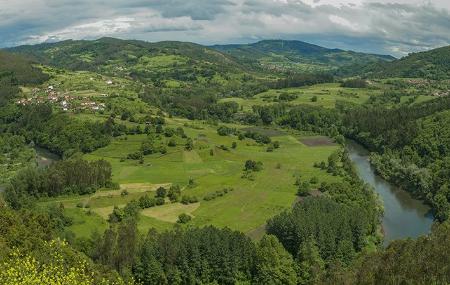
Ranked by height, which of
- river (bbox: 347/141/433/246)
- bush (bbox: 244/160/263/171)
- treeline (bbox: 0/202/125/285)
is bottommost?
river (bbox: 347/141/433/246)

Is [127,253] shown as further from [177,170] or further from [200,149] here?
[200,149]

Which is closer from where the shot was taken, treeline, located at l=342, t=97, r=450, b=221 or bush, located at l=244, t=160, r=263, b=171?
treeline, located at l=342, t=97, r=450, b=221

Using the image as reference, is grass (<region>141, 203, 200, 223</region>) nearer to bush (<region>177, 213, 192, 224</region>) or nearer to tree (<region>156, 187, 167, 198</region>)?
bush (<region>177, 213, 192, 224</region>)

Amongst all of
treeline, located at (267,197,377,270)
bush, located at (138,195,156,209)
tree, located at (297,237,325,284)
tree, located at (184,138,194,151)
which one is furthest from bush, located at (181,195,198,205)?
tree, located at (184,138,194,151)

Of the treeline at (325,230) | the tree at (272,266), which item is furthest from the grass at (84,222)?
the tree at (272,266)

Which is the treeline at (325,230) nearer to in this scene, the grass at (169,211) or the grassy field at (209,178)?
the grassy field at (209,178)

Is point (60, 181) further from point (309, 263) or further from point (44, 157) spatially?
point (309, 263)

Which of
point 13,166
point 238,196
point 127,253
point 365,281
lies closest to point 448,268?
point 365,281
